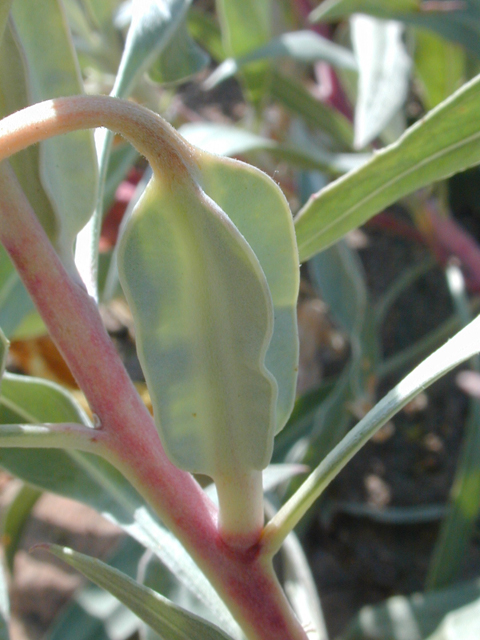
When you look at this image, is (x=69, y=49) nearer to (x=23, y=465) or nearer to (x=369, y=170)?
(x=369, y=170)

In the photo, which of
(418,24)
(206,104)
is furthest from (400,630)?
(206,104)

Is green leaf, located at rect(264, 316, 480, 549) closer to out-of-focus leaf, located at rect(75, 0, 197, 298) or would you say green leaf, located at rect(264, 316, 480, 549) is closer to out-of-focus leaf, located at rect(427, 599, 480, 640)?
out-of-focus leaf, located at rect(75, 0, 197, 298)

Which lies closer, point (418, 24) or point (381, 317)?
point (418, 24)

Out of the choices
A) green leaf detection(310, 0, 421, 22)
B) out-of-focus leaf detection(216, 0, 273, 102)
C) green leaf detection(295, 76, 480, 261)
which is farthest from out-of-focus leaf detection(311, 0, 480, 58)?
green leaf detection(295, 76, 480, 261)

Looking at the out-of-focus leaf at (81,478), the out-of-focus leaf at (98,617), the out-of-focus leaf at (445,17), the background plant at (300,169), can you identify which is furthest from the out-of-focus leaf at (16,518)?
the out-of-focus leaf at (445,17)

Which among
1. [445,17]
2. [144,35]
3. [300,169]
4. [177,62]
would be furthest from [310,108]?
[144,35]

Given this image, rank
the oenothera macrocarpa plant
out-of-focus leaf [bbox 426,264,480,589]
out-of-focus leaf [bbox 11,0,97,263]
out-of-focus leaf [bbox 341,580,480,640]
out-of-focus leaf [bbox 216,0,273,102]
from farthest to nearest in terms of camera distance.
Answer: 1. out-of-focus leaf [bbox 216,0,273,102]
2. out-of-focus leaf [bbox 426,264,480,589]
3. out-of-focus leaf [bbox 341,580,480,640]
4. out-of-focus leaf [bbox 11,0,97,263]
5. the oenothera macrocarpa plant

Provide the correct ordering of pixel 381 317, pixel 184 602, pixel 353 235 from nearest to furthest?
pixel 184 602
pixel 381 317
pixel 353 235

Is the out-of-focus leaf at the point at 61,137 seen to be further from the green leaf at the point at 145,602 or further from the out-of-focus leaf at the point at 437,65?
the out-of-focus leaf at the point at 437,65
